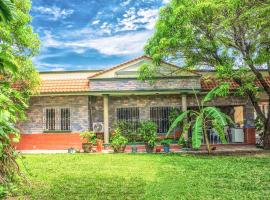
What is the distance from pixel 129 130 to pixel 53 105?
480cm

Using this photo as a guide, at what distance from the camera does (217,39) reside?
48.2 feet

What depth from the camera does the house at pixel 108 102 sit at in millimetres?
17297

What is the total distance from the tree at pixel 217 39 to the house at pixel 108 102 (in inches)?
73.3

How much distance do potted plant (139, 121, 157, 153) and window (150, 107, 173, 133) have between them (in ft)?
6.22

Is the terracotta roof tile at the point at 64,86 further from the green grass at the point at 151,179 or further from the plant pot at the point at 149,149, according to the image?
the green grass at the point at 151,179

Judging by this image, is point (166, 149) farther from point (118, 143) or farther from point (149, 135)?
point (118, 143)

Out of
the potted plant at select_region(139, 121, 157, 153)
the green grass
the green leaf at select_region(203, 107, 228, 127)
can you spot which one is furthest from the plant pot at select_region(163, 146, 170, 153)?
the green grass

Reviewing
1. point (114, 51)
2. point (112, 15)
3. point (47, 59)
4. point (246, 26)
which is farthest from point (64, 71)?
point (47, 59)

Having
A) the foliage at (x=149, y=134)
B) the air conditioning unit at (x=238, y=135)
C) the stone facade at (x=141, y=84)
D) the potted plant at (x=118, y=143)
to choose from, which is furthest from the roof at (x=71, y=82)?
the foliage at (x=149, y=134)

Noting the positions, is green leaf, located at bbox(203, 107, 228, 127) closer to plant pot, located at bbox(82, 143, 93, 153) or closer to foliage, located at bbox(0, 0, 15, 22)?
plant pot, located at bbox(82, 143, 93, 153)

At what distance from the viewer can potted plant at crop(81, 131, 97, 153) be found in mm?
16719

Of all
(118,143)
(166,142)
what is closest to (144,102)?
(166,142)

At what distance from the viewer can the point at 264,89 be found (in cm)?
1541

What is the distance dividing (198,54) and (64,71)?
8299 millimetres
